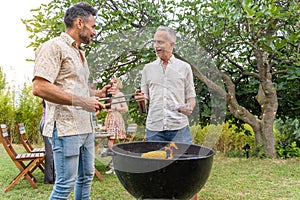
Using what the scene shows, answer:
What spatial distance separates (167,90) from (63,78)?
64 cm

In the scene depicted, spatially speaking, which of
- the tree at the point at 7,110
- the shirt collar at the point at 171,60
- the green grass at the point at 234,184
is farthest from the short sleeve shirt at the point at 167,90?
the tree at the point at 7,110

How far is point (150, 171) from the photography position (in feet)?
6.36

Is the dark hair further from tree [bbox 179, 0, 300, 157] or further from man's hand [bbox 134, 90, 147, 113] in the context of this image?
tree [bbox 179, 0, 300, 157]

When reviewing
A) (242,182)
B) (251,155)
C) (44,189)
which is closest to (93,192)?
(44,189)

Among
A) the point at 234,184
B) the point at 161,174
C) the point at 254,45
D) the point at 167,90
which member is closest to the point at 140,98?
the point at 167,90

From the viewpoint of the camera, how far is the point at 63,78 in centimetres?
211

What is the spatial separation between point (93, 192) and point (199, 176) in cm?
242

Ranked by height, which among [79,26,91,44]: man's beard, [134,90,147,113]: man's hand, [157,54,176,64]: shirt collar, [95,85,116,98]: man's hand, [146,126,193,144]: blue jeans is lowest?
[146,126,193,144]: blue jeans

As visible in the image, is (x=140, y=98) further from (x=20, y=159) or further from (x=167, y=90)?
(x=20, y=159)

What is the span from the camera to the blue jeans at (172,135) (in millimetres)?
2443

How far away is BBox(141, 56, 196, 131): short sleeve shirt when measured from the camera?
7.20 ft

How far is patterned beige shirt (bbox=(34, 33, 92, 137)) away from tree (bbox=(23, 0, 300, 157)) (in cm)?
11

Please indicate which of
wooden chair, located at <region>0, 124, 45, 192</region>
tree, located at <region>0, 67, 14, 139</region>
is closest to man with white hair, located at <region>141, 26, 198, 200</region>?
wooden chair, located at <region>0, 124, 45, 192</region>

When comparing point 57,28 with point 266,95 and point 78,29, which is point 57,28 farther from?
point 266,95
